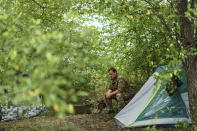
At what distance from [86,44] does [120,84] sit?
3467 millimetres

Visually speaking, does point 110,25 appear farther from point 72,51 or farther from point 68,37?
point 72,51

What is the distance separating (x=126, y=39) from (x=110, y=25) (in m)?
0.78

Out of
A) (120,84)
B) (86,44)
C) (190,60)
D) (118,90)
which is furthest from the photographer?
(120,84)

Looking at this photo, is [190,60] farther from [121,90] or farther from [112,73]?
[112,73]

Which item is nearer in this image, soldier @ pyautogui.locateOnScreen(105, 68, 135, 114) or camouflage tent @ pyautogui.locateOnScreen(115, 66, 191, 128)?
camouflage tent @ pyautogui.locateOnScreen(115, 66, 191, 128)

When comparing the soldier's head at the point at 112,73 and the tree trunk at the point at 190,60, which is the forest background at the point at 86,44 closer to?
the tree trunk at the point at 190,60

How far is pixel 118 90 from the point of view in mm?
6027

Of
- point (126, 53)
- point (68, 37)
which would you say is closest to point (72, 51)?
point (68, 37)

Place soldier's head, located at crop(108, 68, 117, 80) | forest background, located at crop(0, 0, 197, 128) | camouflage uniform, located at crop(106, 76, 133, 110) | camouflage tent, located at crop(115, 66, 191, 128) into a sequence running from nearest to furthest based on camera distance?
forest background, located at crop(0, 0, 197, 128)
camouflage tent, located at crop(115, 66, 191, 128)
camouflage uniform, located at crop(106, 76, 133, 110)
soldier's head, located at crop(108, 68, 117, 80)

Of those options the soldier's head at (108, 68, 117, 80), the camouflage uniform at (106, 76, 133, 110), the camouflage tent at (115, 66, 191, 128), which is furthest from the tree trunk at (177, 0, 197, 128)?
the soldier's head at (108, 68, 117, 80)

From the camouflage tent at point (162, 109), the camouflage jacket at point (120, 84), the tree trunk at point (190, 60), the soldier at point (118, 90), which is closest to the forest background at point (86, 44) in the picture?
the tree trunk at point (190, 60)

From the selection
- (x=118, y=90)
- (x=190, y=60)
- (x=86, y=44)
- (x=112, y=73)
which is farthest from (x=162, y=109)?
(x=86, y=44)

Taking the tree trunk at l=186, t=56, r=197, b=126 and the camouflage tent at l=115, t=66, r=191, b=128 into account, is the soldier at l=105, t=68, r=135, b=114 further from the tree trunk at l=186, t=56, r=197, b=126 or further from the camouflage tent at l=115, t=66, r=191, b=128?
the tree trunk at l=186, t=56, r=197, b=126

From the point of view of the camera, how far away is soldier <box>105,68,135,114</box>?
6.03 m
